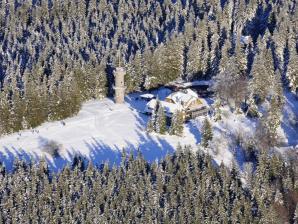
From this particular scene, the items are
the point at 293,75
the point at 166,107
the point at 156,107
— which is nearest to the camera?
the point at 156,107

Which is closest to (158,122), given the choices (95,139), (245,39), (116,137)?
(116,137)

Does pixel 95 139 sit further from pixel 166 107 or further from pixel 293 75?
pixel 293 75

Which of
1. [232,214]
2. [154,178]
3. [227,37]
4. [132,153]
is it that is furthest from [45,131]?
[227,37]

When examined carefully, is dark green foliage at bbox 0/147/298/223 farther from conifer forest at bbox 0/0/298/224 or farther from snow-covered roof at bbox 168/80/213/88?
snow-covered roof at bbox 168/80/213/88

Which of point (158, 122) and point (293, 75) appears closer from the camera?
point (158, 122)

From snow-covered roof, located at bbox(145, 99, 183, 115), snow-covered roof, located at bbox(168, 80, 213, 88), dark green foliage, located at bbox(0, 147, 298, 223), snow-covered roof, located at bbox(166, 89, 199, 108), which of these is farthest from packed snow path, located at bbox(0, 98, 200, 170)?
snow-covered roof, located at bbox(168, 80, 213, 88)

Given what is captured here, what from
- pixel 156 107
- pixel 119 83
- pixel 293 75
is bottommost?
pixel 156 107

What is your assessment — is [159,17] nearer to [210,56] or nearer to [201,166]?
[210,56]
